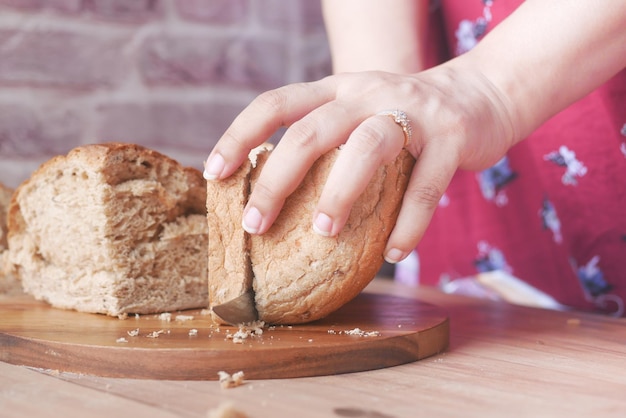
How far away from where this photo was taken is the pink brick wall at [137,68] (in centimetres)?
206

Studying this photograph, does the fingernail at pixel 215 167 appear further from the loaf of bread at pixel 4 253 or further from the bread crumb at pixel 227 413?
the loaf of bread at pixel 4 253

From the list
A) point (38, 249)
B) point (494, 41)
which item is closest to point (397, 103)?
point (494, 41)

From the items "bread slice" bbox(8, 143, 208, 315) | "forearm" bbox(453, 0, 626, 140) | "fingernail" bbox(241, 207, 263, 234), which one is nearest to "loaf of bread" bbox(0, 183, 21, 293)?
"bread slice" bbox(8, 143, 208, 315)

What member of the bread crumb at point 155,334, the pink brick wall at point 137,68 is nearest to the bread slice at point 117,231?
the bread crumb at point 155,334

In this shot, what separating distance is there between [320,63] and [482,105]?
4.75 ft

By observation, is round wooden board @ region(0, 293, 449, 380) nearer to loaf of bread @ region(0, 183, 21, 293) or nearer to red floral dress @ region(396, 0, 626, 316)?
loaf of bread @ region(0, 183, 21, 293)

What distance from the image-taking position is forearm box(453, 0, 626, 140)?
1.21 meters

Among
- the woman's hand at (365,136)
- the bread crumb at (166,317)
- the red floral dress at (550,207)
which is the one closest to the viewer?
the woman's hand at (365,136)

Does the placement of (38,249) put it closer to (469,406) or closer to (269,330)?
(269,330)

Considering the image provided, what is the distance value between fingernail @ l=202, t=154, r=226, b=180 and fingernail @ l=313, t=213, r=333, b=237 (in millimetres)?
158

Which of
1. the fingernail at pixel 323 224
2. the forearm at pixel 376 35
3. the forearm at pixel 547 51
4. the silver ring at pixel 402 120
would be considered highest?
the forearm at pixel 376 35

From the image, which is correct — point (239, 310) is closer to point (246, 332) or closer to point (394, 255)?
point (246, 332)

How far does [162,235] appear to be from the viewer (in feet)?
4.34

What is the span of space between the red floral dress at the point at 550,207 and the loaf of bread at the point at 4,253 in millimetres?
1118
